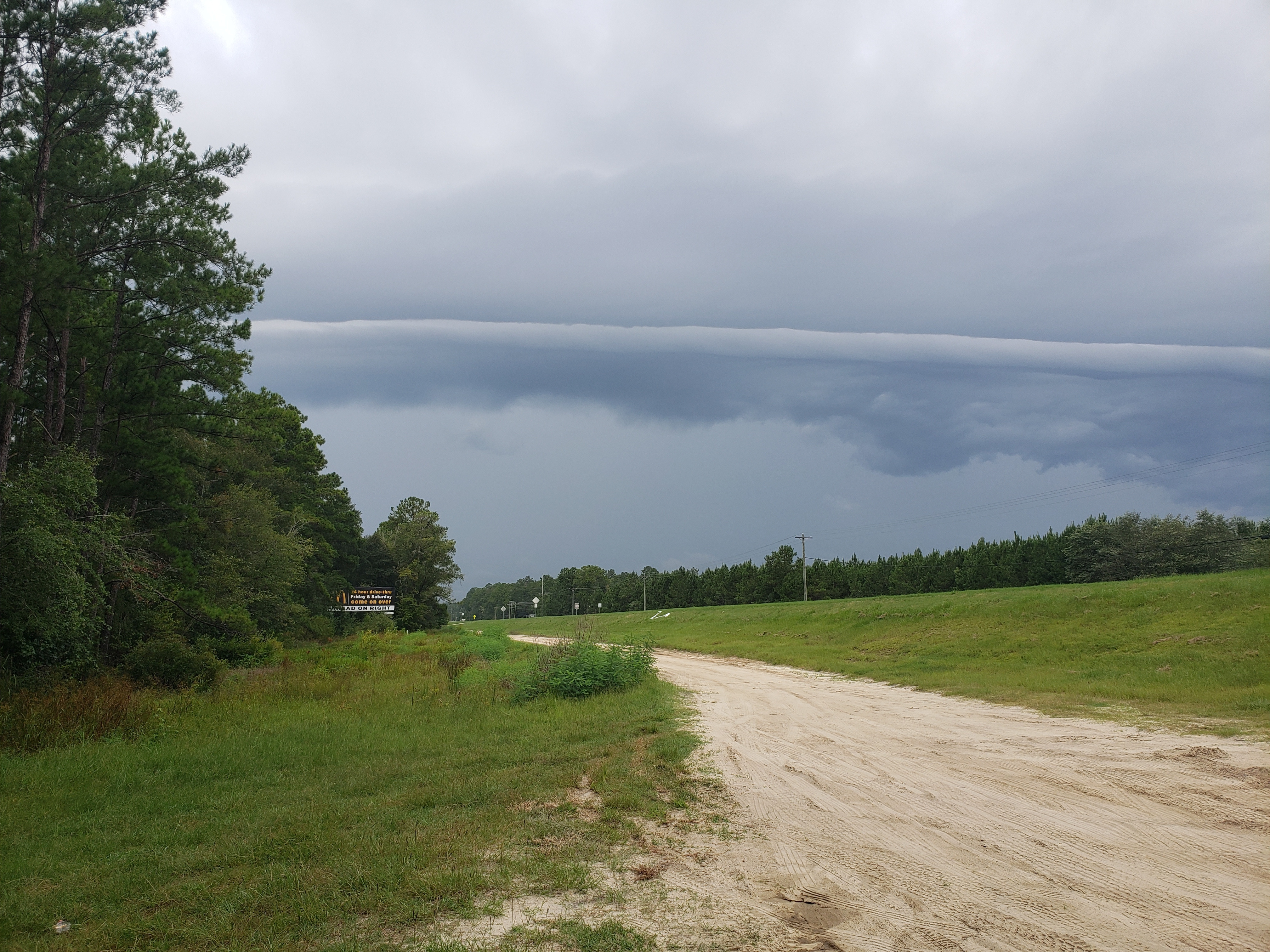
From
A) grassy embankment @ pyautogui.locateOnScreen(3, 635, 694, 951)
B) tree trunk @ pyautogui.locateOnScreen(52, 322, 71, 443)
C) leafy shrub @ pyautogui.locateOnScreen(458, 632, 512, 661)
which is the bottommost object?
leafy shrub @ pyautogui.locateOnScreen(458, 632, 512, 661)

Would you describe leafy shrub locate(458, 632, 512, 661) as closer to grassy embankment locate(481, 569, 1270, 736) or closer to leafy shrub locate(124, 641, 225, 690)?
grassy embankment locate(481, 569, 1270, 736)

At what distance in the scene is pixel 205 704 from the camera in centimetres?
1497

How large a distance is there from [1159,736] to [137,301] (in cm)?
2890

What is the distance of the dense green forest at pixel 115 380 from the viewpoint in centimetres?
1359

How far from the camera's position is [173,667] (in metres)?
17.2

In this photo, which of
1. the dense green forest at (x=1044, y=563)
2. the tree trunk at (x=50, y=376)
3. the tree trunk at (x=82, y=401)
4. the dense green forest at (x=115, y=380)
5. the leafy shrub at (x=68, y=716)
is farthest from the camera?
the dense green forest at (x=1044, y=563)

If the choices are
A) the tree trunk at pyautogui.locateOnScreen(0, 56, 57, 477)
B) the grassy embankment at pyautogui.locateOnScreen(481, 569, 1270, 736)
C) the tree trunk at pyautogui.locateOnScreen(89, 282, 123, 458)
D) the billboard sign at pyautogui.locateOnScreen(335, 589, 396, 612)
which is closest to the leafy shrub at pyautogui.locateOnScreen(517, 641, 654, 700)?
the grassy embankment at pyautogui.locateOnScreen(481, 569, 1270, 736)

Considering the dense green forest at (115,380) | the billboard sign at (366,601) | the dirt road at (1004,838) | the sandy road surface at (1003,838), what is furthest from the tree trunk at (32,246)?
the billboard sign at (366,601)

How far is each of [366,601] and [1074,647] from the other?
44408mm

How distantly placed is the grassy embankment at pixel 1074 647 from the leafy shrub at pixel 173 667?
9.55 m

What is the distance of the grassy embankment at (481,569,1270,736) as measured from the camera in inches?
546

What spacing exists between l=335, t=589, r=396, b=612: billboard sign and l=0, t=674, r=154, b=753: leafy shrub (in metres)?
37.1

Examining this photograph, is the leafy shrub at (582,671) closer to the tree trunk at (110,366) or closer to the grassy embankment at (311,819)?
the grassy embankment at (311,819)

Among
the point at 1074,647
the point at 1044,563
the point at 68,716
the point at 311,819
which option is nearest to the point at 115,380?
the point at 68,716
